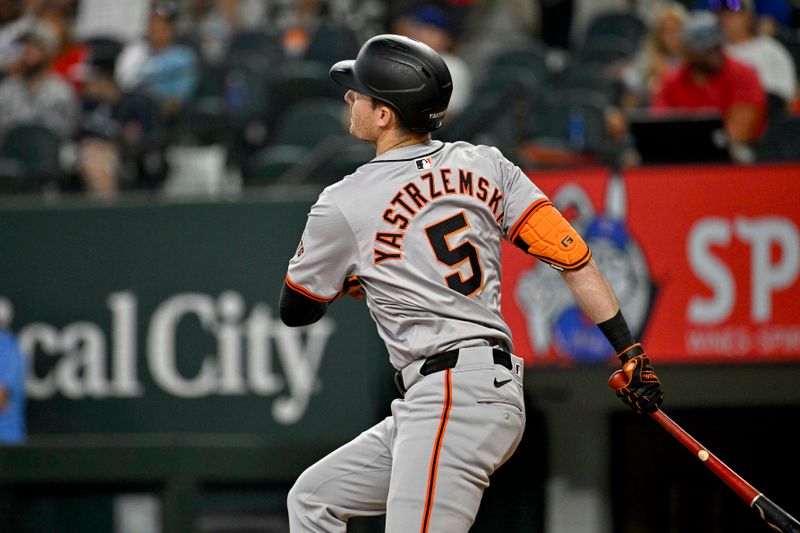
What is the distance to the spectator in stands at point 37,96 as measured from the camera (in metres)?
9.77

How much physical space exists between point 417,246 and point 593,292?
1.64ft

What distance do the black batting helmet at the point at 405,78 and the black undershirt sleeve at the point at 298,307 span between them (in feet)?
1.82

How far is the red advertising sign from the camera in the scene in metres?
6.14

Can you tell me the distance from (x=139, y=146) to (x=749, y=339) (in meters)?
4.49

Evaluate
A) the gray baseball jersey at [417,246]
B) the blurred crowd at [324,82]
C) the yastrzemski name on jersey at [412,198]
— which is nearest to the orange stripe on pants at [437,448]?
the gray baseball jersey at [417,246]

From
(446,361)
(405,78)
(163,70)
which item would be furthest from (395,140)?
(163,70)

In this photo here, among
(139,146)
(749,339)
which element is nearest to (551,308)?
(749,339)

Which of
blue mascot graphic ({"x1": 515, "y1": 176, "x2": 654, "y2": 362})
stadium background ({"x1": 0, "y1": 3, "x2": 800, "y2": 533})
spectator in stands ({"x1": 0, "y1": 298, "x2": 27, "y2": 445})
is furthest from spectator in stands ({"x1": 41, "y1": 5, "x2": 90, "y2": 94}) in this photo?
blue mascot graphic ({"x1": 515, "y1": 176, "x2": 654, "y2": 362})

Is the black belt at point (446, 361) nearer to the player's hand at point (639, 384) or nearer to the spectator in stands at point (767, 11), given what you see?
the player's hand at point (639, 384)

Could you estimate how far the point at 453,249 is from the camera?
135 inches

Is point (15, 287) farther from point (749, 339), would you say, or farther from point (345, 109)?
point (749, 339)

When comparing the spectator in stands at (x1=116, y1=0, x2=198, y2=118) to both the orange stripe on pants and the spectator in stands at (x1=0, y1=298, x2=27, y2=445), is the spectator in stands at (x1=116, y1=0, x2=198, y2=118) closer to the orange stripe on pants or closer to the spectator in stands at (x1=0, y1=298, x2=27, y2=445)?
the spectator in stands at (x1=0, y1=298, x2=27, y2=445)

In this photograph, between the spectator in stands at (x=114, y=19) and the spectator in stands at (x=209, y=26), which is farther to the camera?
→ the spectator in stands at (x=114, y=19)

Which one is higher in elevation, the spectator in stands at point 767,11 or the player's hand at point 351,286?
the spectator in stands at point 767,11
